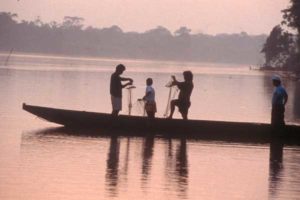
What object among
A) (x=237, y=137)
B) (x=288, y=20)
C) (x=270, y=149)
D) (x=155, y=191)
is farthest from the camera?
(x=288, y=20)

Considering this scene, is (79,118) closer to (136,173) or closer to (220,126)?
(220,126)

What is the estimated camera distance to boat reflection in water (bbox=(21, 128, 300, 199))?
47.6ft

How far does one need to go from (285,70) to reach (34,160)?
89.0m

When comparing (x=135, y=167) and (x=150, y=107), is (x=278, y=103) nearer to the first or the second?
(x=150, y=107)

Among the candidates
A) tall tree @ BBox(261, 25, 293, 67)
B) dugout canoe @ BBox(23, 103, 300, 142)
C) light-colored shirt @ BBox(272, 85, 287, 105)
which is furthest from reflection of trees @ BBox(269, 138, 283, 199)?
tall tree @ BBox(261, 25, 293, 67)

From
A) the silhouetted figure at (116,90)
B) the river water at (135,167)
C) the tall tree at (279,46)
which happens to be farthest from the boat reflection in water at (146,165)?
the tall tree at (279,46)

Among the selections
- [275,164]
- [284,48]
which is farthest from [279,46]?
[275,164]

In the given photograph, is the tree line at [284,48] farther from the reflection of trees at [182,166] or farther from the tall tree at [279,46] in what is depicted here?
the reflection of trees at [182,166]

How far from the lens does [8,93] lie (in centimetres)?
4231

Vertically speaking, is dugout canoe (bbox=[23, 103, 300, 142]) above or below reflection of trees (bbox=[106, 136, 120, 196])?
above

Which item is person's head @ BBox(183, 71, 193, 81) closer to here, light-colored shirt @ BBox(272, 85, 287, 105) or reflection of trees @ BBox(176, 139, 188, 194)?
reflection of trees @ BBox(176, 139, 188, 194)

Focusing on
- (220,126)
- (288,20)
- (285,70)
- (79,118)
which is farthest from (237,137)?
(285,70)

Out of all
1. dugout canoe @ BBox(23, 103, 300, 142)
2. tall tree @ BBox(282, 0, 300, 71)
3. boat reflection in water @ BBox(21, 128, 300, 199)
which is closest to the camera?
boat reflection in water @ BBox(21, 128, 300, 199)

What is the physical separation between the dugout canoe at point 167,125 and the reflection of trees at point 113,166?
1.17 m
